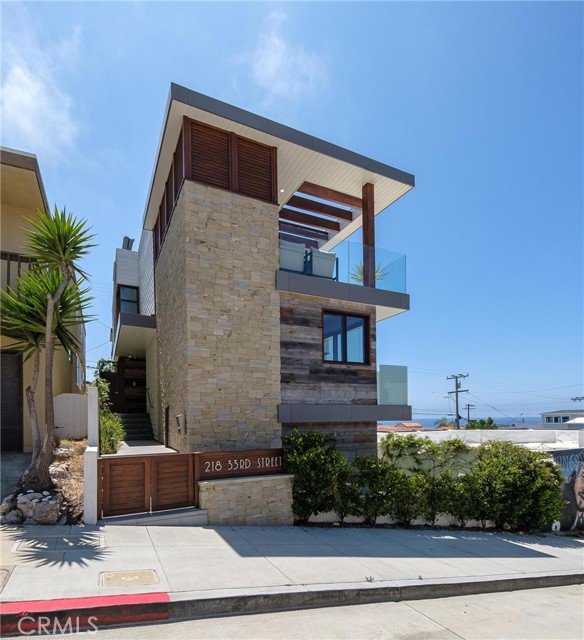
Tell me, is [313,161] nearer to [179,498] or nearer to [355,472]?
[355,472]

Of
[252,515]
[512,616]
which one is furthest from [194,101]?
[512,616]

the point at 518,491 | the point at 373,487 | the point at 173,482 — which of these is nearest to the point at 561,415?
the point at 518,491

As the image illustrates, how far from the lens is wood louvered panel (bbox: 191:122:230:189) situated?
35.3 feet

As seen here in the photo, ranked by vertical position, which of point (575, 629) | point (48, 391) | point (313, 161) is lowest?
point (575, 629)

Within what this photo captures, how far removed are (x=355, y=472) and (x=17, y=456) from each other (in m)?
8.08

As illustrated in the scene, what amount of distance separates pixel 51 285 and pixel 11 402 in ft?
16.5

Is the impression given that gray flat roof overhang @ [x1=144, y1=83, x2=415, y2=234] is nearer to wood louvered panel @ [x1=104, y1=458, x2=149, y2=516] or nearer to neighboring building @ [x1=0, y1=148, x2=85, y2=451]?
neighboring building @ [x1=0, y1=148, x2=85, y2=451]

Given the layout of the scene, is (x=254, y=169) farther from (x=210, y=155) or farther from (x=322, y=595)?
(x=322, y=595)

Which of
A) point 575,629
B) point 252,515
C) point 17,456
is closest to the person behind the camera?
point 575,629

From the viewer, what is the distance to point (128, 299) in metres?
21.0

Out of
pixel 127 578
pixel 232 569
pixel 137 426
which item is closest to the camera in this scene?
pixel 127 578

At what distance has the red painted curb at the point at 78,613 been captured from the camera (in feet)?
14.0

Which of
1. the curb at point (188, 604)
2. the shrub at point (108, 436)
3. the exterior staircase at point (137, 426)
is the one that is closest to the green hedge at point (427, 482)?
the curb at point (188, 604)

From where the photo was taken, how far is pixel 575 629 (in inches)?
227
